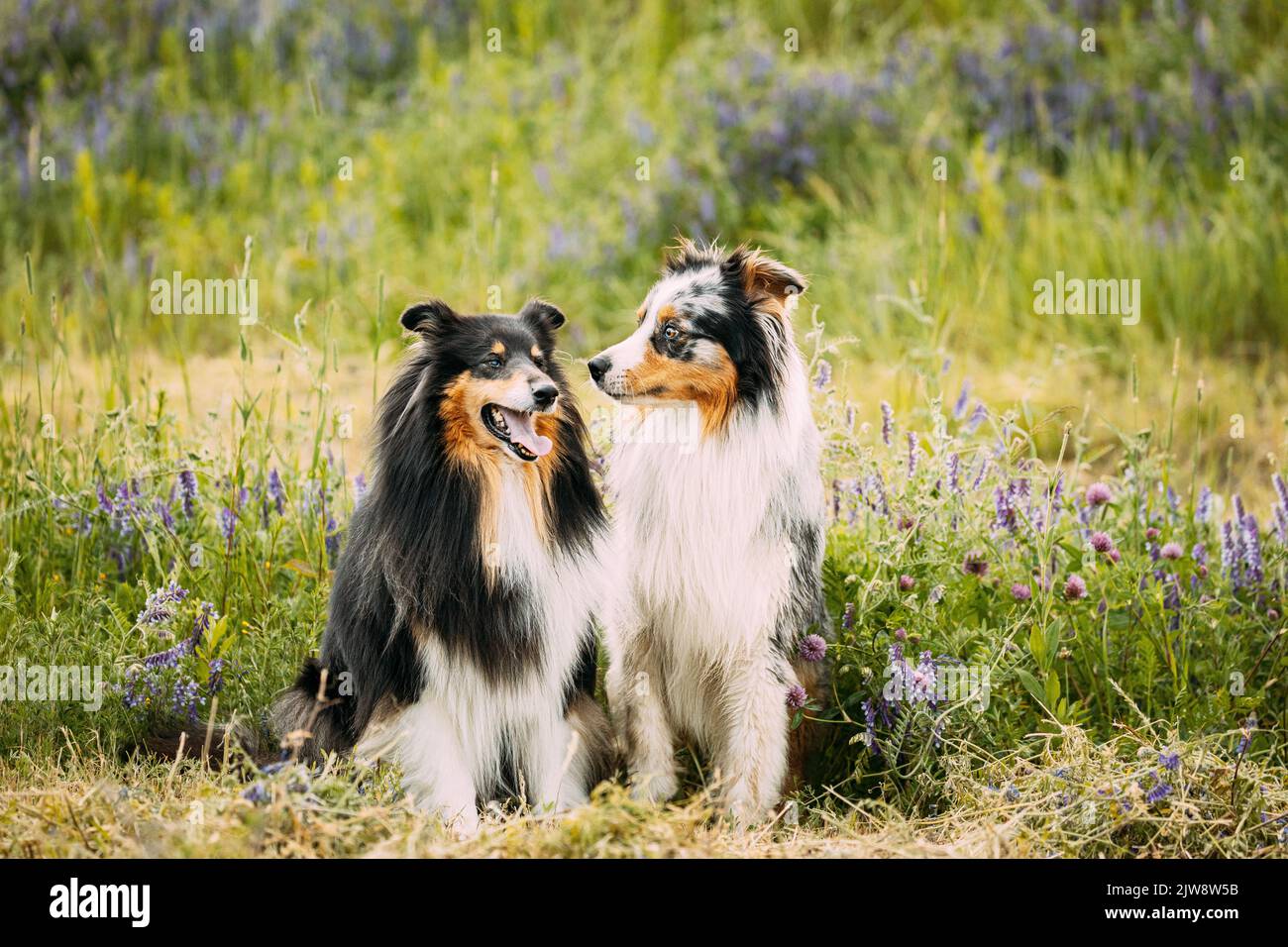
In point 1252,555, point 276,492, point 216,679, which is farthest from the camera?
point 276,492

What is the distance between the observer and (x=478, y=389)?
4.00 meters

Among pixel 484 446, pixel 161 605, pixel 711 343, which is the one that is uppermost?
pixel 711 343

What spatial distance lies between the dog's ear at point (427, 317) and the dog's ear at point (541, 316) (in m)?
0.27

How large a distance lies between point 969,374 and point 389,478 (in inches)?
160

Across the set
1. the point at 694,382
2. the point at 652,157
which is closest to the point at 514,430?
the point at 694,382

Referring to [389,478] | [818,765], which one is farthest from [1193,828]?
[389,478]

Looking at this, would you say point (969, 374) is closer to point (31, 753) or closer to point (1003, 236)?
point (1003, 236)

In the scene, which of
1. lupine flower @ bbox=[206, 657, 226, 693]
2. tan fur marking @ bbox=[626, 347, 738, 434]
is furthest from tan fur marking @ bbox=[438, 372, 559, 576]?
lupine flower @ bbox=[206, 657, 226, 693]

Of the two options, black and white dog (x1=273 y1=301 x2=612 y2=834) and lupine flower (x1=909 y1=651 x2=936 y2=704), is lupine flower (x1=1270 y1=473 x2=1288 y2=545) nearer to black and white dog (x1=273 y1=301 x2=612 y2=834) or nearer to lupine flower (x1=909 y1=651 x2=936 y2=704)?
lupine flower (x1=909 y1=651 x2=936 y2=704)

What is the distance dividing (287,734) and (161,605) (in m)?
0.74

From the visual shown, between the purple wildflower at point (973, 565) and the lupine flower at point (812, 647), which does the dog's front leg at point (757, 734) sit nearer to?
the lupine flower at point (812, 647)

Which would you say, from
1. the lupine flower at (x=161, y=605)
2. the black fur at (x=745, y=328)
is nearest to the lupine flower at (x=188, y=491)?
the lupine flower at (x=161, y=605)

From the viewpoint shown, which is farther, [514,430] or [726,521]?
[726,521]

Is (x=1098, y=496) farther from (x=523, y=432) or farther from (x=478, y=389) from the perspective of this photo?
(x=478, y=389)
